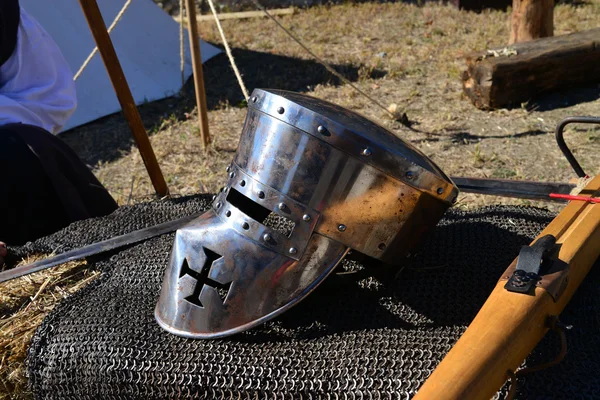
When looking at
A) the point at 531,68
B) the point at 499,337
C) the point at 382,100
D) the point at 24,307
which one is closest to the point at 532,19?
the point at 531,68

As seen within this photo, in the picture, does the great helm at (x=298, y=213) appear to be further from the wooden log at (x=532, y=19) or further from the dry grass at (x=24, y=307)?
the wooden log at (x=532, y=19)

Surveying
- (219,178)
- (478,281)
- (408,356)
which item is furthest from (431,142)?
(408,356)

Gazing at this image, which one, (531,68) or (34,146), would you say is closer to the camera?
(34,146)

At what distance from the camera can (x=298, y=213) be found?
1.46 meters

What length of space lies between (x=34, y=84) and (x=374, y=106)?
105 inches

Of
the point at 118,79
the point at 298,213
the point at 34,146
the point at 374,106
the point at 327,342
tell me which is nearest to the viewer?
the point at 298,213

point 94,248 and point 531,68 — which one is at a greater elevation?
point 531,68

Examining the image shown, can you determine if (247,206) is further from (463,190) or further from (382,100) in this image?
(382,100)

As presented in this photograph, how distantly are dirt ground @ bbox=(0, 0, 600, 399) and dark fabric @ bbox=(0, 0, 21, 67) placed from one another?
1.01 meters

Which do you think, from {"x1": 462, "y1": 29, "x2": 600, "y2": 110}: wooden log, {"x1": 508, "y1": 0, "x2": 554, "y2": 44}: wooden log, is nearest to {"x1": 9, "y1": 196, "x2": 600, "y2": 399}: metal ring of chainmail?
{"x1": 462, "y1": 29, "x2": 600, "y2": 110}: wooden log

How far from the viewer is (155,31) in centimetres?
599

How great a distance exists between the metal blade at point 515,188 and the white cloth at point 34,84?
190 cm

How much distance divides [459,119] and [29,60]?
290 centimetres

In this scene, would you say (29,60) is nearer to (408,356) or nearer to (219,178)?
(219,178)
